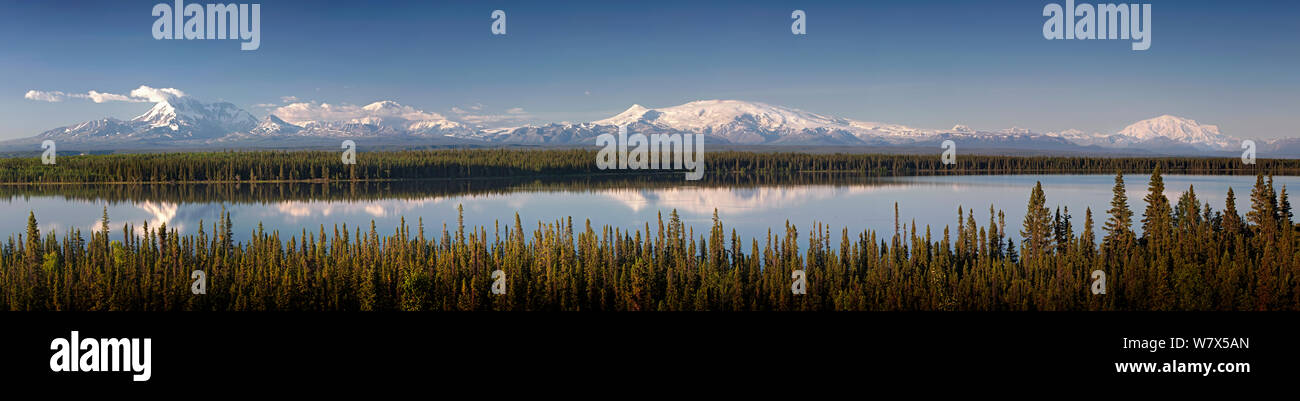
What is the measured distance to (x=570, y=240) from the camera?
56438mm

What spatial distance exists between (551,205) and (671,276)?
180 feet

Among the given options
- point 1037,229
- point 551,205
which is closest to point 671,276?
point 1037,229

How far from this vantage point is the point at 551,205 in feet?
323

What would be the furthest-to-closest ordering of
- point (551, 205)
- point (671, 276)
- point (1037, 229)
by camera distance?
point (551, 205) < point (1037, 229) < point (671, 276)

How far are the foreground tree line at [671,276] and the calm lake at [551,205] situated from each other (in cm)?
1367

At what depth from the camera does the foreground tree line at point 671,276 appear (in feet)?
143

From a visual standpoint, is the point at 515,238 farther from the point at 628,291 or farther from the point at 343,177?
the point at 343,177

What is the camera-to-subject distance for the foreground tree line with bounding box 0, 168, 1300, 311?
4372 cm

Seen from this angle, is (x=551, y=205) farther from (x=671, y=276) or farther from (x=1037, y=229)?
(x=1037, y=229)

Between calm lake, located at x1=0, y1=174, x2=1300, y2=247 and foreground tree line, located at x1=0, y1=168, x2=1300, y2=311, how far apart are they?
1367cm
